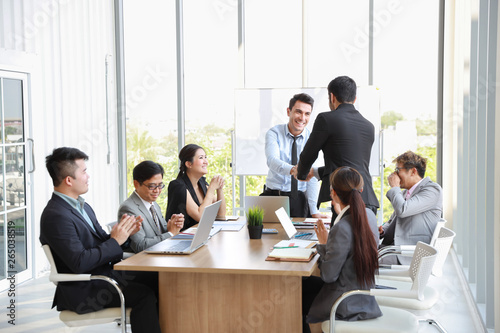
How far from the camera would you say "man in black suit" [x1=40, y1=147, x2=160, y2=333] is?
322 cm

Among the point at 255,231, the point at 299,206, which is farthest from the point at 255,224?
the point at 299,206

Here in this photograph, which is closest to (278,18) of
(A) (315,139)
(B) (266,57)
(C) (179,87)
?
(B) (266,57)

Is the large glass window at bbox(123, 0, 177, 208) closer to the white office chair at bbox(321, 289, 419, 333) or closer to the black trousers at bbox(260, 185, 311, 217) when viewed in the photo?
the black trousers at bbox(260, 185, 311, 217)

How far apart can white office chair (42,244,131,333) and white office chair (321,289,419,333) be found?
1.12 meters

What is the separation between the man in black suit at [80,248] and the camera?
322 centimetres

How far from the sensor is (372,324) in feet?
9.79

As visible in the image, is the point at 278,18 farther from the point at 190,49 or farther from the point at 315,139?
the point at 315,139

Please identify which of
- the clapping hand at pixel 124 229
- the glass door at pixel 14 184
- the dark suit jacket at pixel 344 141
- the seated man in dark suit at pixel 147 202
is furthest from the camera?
the glass door at pixel 14 184

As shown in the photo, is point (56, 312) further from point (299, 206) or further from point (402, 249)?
point (402, 249)

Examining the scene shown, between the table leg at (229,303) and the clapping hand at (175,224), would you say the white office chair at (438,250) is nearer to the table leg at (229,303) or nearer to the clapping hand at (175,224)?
the table leg at (229,303)

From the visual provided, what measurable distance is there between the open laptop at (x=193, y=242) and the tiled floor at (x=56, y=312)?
3.68 ft

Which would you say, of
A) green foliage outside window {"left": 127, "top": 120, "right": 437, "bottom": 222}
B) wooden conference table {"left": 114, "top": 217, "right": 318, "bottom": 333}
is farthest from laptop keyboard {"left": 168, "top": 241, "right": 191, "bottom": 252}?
green foliage outside window {"left": 127, "top": 120, "right": 437, "bottom": 222}

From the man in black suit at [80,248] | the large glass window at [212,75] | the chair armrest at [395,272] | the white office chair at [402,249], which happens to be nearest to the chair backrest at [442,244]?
the white office chair at [402,249]

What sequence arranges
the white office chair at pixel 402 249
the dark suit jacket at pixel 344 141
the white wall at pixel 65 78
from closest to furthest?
the white office chair at pixel 402 249
the dark suit jacket at pixel 344 141
the white wall at pixel 65 78
